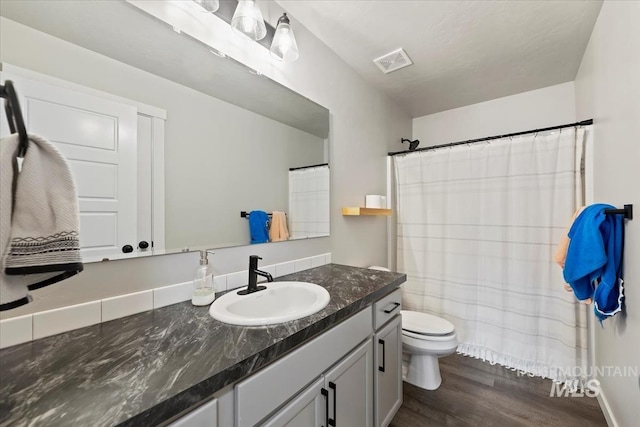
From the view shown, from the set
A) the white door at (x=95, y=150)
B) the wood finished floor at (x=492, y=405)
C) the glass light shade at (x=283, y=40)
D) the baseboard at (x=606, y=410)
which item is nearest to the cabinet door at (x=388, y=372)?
the wood finished floor at (x=492, y=405)

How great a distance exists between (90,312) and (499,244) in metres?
2.54

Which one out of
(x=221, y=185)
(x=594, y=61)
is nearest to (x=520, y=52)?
(x=594, y=61)

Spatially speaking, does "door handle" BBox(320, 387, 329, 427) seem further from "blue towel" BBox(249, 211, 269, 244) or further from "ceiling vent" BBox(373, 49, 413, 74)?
"ceiling vent" BBox(373, 49, 413, 74)

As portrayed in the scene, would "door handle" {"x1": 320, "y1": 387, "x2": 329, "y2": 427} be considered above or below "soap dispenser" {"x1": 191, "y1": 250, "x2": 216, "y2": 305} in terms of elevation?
below

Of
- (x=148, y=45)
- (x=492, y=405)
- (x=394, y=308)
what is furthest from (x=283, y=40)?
(x=492, y=405)

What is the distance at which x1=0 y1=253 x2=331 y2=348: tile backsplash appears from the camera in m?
0.75

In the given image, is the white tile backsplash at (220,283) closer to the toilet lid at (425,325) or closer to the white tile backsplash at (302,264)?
the white tile backsplash at (302,264)

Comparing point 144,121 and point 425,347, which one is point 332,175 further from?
point 425,347

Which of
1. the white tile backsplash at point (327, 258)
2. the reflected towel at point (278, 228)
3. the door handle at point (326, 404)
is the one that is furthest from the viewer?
the white tile backsplash at point (327, 258)

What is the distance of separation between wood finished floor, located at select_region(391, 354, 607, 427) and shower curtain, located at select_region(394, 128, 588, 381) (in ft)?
0.79

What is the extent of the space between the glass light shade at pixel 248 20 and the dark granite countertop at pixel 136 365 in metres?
1.31

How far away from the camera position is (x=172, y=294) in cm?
107

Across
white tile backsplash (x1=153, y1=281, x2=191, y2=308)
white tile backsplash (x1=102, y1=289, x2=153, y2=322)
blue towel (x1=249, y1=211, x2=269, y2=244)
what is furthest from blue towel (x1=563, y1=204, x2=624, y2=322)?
white tile backsplash (x1=102, y1=289, x2=153, y2=322)

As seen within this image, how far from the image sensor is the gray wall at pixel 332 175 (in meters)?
0.91
